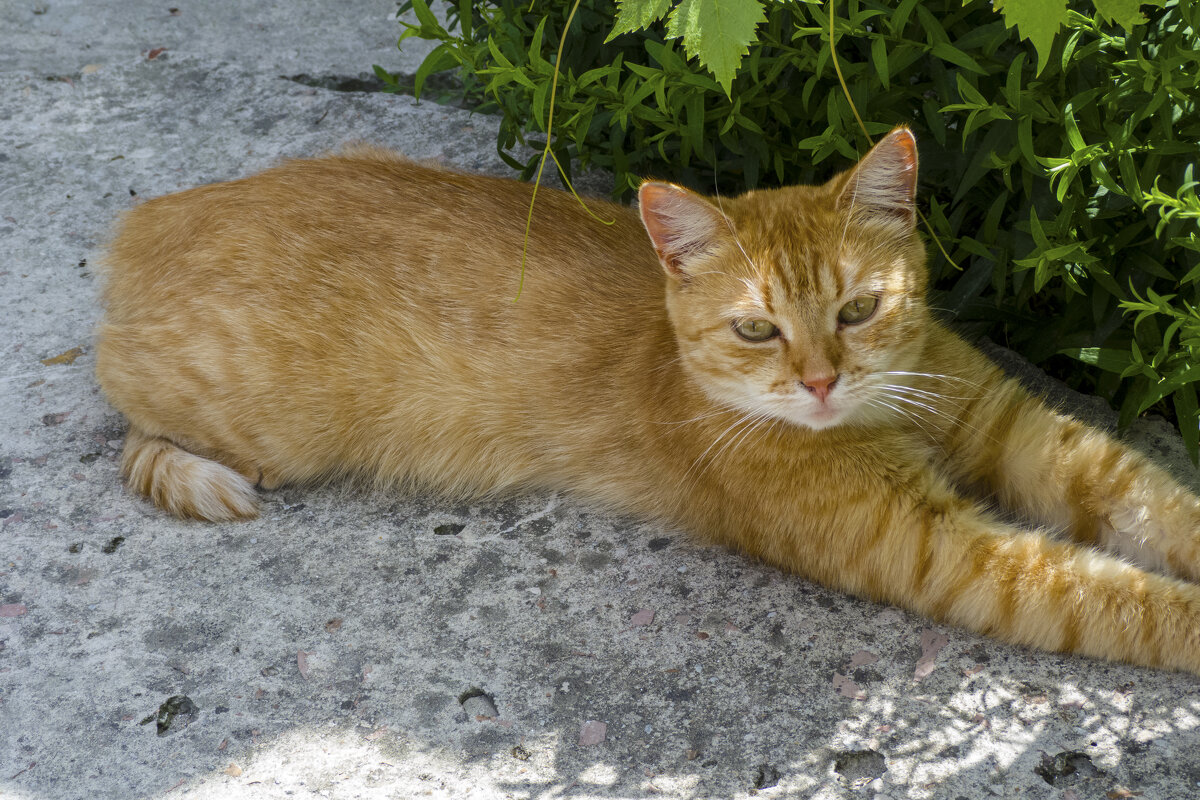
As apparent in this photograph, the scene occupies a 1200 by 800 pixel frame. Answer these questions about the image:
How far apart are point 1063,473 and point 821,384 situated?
0.84 m

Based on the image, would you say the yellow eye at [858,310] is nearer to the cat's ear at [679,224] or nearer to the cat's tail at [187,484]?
the cat's ear at [679,224]

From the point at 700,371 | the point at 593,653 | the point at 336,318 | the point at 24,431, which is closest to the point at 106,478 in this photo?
the point at 24,431

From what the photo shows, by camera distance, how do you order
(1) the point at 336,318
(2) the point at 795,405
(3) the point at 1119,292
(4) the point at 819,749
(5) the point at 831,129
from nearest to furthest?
(4) the point at 819,749 < (2) the point at 795,405 < (3) the point at 1119,292 < (5) the point at 831,129 < (1) the point at 336,318

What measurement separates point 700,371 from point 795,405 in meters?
0.32

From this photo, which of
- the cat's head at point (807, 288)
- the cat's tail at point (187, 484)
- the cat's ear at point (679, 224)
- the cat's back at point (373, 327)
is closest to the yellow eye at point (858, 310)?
the cat's head at point (807, 288)

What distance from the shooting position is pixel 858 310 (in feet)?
9.05

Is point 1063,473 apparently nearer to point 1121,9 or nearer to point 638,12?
point 1121,9

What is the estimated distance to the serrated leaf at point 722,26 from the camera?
1.63 metres

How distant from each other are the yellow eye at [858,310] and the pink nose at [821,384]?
19cm

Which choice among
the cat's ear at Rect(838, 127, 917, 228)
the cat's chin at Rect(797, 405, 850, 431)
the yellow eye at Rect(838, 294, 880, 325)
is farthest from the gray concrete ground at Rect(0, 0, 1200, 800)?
the cat's ear at Rect(838, 127, 917, 228)

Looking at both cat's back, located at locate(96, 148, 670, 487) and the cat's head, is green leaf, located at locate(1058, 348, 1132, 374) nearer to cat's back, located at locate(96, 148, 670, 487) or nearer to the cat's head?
the cat's head

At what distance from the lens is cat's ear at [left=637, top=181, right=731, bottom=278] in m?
2.70

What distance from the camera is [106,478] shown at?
11.0 ft

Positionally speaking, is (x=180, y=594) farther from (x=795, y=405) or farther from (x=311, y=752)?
(x=795, y=405)
